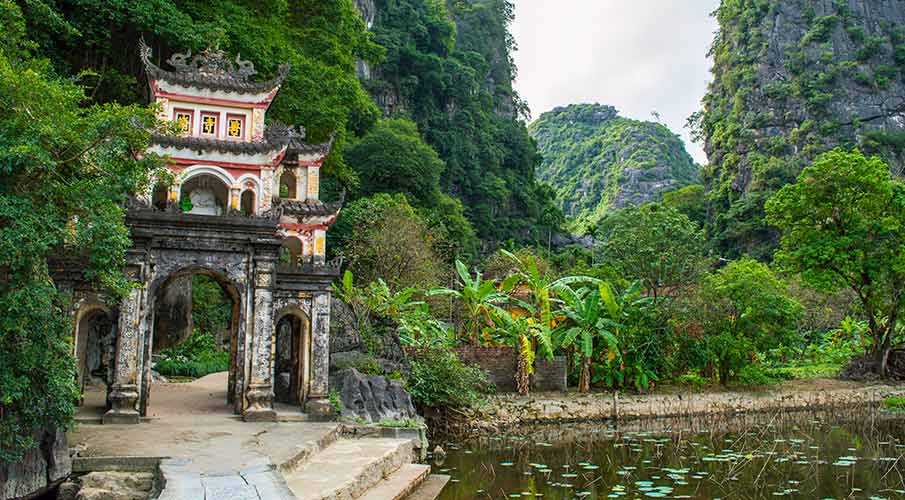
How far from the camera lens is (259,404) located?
42.1 feet

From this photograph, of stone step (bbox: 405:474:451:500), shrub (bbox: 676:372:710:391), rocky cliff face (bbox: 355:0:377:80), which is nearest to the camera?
stone step (bbox: 405:474:451:500)

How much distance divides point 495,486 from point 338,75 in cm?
1584

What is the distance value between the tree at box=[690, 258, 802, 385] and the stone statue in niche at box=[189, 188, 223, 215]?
558 inches

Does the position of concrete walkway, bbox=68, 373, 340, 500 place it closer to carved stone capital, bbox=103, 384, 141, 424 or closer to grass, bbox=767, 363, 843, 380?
carved stone capital, bbox=103, 384, 141, 424

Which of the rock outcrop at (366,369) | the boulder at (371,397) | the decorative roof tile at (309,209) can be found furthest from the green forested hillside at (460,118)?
the boulder at (371,397)

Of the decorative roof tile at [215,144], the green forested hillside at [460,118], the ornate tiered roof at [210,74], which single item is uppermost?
the green forested hillside at [460,118]

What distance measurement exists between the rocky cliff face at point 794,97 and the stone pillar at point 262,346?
47.9 meters

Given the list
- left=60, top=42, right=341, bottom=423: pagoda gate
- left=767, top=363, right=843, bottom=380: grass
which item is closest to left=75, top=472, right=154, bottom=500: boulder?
left=60, top=42, right=341, bottom=423: pagoda gate

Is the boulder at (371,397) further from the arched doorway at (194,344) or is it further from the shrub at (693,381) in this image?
the shrub at (693,381)

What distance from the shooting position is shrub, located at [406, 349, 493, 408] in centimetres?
1653

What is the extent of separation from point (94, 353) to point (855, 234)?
77.8 feet

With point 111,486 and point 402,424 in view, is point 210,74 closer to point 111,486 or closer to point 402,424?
point 402,424

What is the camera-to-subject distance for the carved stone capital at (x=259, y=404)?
41.5 feet

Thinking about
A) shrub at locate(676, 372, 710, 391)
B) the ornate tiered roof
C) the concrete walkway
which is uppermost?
the ornate tiered roof
